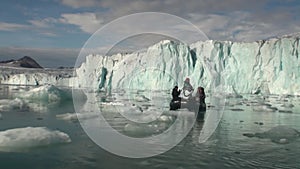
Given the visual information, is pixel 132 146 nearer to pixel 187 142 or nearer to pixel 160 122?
pixel 187 142

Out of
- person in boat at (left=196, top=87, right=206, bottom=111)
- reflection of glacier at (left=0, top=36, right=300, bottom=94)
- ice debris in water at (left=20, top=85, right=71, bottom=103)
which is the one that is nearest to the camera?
person in boat at (left=196, top=87, right=206, bottom=111)

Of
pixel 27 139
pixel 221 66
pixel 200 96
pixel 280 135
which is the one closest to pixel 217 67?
pixel 221 66

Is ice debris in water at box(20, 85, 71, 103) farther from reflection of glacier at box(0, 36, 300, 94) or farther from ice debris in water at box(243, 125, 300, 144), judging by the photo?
reflection of glacier at box(0, 36, 300, 94)

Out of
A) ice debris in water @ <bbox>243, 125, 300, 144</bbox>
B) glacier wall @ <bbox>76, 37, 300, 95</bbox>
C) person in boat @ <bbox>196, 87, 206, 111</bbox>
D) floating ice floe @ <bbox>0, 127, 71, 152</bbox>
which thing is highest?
glacier wall @ <bbox>76, 37, 300, 95</bbox>

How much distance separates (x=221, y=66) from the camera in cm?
4584

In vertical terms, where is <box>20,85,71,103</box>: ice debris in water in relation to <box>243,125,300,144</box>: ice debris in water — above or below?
above

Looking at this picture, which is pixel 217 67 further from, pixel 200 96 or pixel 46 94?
pixel 200 96

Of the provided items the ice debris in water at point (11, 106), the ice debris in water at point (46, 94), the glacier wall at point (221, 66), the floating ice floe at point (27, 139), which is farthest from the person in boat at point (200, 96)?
the glacier wall at point (221, 66)

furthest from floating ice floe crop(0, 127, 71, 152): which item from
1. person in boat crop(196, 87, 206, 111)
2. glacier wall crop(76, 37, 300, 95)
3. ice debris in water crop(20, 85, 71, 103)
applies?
glacier wall crop(76, 37, 300, 95)

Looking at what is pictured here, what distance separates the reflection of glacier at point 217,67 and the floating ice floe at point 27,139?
37.3m

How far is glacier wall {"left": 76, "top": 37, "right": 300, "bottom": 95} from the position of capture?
4044 centimetres

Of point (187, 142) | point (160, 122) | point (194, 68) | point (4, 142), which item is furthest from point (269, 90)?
point (4, 142)

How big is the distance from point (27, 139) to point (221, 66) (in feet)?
134

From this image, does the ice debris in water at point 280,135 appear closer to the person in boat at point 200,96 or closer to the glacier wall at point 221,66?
the person in boat at point 200,96
